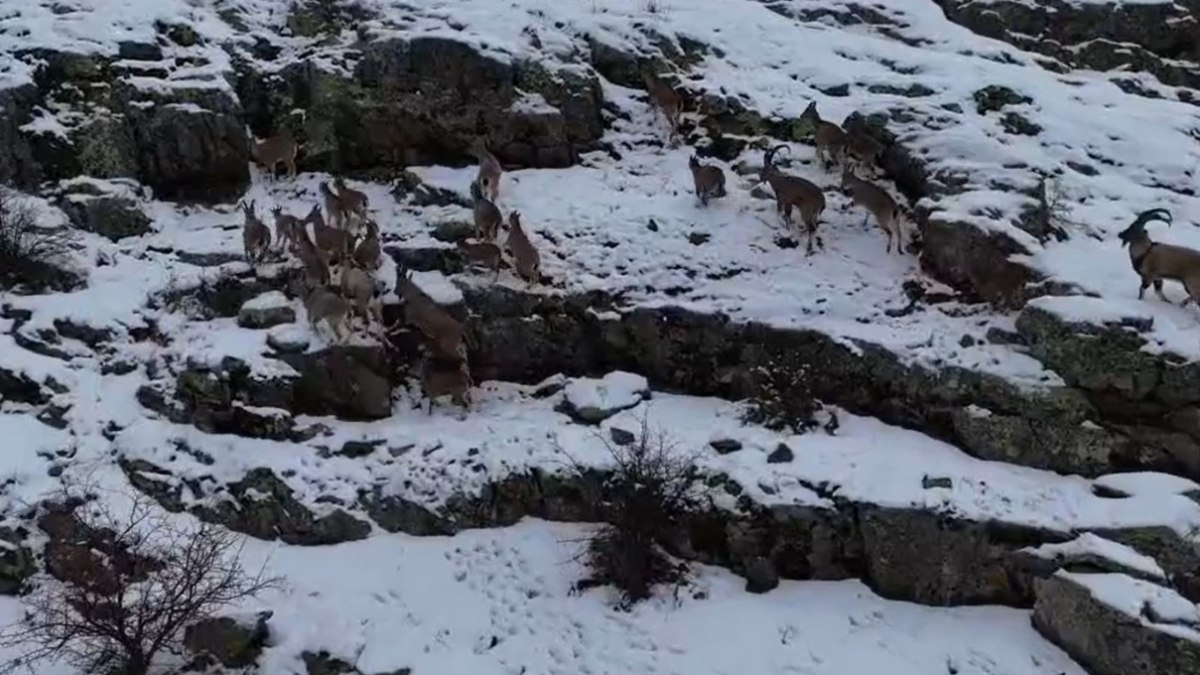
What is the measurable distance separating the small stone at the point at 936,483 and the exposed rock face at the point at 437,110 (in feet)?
24.5

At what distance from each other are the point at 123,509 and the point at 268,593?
188 cm

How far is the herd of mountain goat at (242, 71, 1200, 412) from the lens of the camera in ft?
39.6

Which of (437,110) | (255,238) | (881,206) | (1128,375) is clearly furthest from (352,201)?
(1128,375)

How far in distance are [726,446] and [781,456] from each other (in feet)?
1.96

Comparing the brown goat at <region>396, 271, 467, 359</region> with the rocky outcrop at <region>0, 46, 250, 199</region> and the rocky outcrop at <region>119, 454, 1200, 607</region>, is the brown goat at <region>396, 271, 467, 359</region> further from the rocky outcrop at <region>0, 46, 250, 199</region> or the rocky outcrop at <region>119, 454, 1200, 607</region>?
the rocky outcrop at <region>0, 46, 250, 199</region>

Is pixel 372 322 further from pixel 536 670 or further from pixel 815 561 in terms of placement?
pixel 815 561

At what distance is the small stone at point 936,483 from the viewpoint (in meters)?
10.7

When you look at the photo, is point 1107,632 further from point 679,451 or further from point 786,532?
point 679,451

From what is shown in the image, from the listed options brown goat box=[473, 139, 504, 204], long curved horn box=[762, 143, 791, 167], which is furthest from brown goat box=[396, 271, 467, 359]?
long curved horn box=[762, 143, 791, 167]

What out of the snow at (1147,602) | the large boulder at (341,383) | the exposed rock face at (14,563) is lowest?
the exposed rock face at (14,563)

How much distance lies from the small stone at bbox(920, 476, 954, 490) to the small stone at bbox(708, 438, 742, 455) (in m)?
1.89

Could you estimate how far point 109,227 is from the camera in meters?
14.5

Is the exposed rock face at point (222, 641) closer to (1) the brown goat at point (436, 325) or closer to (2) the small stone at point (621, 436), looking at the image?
(1) the brown goat at point (436, 325)

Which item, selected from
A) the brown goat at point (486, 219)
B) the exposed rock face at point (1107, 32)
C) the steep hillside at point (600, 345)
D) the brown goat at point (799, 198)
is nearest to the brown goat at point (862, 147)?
the steep hillside at point (600, 345)
